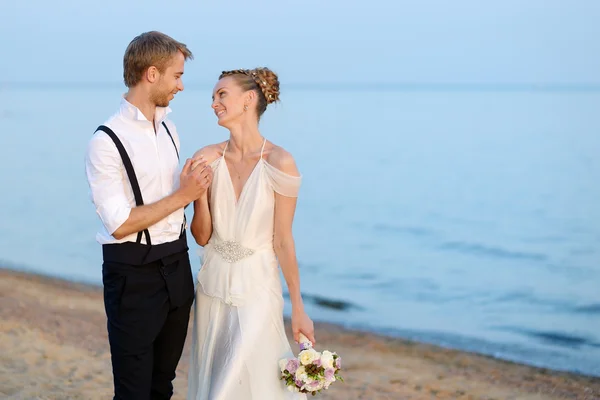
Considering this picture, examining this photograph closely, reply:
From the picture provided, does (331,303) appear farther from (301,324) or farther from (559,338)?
(301,324)

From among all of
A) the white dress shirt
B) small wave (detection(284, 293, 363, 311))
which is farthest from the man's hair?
small wave (detection(284, 293, 363, 311))

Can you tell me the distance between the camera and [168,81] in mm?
3672

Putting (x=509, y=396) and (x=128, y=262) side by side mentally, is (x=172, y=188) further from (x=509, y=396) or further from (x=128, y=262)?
(x=509, y=396)

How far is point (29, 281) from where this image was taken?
1044 cm

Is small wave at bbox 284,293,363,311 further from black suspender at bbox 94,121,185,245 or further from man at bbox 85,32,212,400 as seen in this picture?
black suspender at bbox 94,121,185,245

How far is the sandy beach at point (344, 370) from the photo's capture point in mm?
6164

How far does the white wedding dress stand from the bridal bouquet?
4.9 inches

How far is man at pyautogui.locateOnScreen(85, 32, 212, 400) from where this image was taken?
3.50m

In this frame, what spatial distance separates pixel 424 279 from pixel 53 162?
14.7 meters

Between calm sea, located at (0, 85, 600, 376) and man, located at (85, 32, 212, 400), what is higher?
man, located at (85, 32, 212, 400)

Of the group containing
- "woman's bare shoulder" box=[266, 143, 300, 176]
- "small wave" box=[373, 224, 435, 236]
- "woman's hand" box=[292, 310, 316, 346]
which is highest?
"woman's bare shoulder" box=[266, 143, 300, 176]

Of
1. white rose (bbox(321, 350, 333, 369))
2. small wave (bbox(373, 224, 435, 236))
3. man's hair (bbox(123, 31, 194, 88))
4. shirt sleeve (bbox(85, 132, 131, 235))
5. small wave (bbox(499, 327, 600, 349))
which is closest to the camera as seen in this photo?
shirt sleeve (bbox(85, 132, 131, 235))

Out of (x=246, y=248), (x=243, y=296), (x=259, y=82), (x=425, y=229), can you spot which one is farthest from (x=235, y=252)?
(x=425, y=229)

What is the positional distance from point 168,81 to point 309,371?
1360mm
